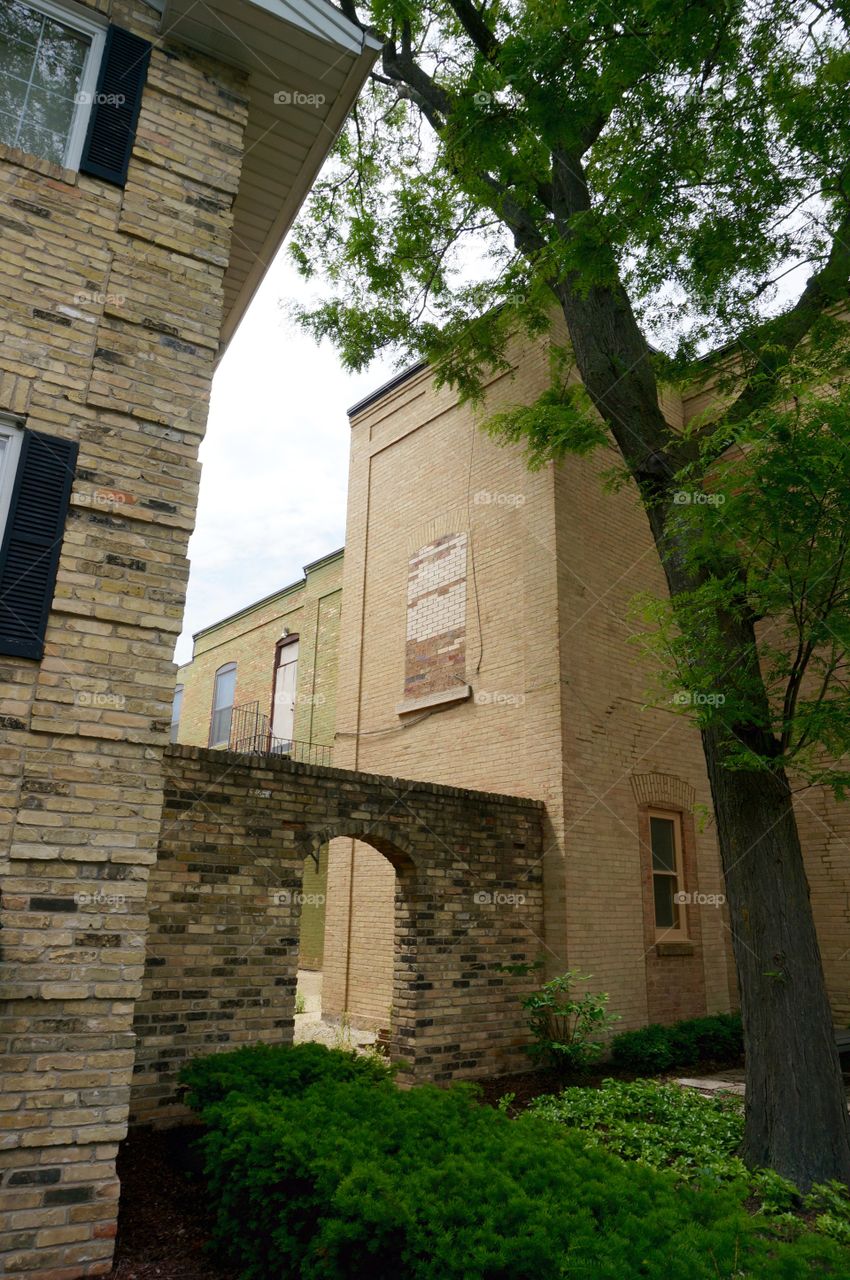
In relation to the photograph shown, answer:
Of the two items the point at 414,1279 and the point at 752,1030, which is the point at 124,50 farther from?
the point at 752,1030

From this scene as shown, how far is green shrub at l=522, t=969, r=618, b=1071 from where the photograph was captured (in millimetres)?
8905

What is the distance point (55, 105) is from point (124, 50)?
641 millimetres

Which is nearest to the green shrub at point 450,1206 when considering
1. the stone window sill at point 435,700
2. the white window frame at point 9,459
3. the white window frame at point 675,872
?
the white window frame at point 9,459

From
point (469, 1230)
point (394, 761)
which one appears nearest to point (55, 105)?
point (469, 1230)

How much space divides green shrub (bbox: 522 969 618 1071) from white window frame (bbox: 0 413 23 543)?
25.0ft

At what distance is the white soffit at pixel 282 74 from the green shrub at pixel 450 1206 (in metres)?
6.84

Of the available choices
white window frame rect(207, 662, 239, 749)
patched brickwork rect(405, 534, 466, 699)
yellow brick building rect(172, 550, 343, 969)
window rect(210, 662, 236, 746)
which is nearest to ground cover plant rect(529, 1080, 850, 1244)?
patched brickwork rect(405, 534, 466, 699)

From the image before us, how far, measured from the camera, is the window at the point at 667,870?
11.5 meters

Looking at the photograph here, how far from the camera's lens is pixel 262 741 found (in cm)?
2031

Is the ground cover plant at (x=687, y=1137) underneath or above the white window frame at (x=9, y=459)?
underneath

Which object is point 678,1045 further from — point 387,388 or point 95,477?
point 387,388

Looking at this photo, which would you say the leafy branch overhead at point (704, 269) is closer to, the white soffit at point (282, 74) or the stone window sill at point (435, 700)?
the white soffit at point (282, 74)

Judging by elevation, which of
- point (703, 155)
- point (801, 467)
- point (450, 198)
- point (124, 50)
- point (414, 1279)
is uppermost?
point (450, 198)

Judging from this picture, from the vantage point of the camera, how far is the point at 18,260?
477cm
